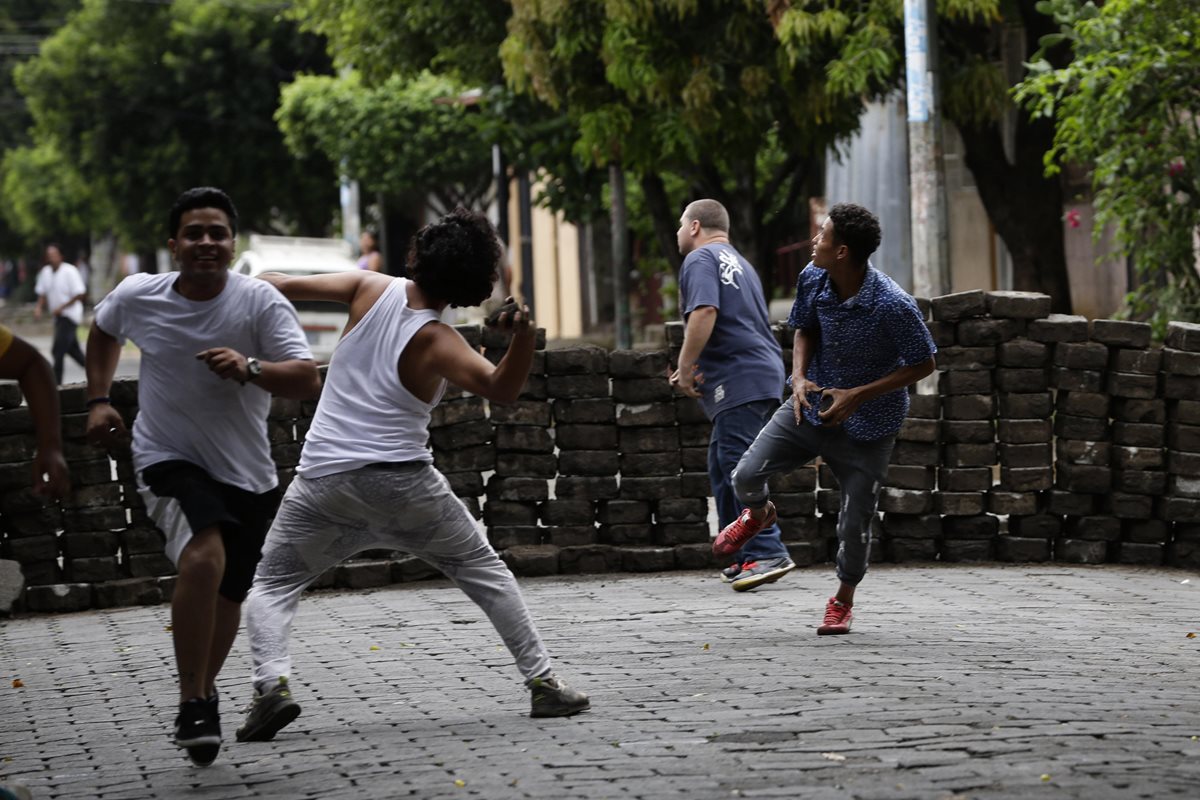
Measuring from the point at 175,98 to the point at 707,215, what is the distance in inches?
1593

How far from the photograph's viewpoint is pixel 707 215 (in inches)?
377

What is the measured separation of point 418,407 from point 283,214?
47.8 metres

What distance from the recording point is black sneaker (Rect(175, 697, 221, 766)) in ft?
19.1

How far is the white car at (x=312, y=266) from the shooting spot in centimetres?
2536

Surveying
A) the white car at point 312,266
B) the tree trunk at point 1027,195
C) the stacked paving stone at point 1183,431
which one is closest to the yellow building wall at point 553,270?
the white car at point 312,266

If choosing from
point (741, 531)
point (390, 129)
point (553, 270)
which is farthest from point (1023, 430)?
point (553, 270)

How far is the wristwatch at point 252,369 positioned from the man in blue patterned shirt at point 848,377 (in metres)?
2.66

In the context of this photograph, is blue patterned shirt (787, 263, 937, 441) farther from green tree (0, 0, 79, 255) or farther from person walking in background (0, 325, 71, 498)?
green tree (0, 0, 79, 255)

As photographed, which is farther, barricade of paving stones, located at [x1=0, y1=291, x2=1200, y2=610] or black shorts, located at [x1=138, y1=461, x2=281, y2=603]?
barricade of paving stones, located at [x1=0, y1=291, x2=1200, y2=610]

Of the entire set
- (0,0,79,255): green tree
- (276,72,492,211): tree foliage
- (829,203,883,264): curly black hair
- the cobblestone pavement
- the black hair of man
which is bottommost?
the cobblestone pavement

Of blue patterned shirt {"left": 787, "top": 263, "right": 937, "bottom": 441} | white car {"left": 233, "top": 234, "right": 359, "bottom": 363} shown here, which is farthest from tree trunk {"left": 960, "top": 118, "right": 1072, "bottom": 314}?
blue patterned shirt {"left": 787, "top": 263, "right": 937, "bottom": 441}

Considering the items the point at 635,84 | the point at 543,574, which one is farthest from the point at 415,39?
the point at 543,574

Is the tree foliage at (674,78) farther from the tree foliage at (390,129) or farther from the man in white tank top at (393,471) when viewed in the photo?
the tree foliage at (390,129)

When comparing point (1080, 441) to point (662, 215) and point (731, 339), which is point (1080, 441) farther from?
point (662, 215)
